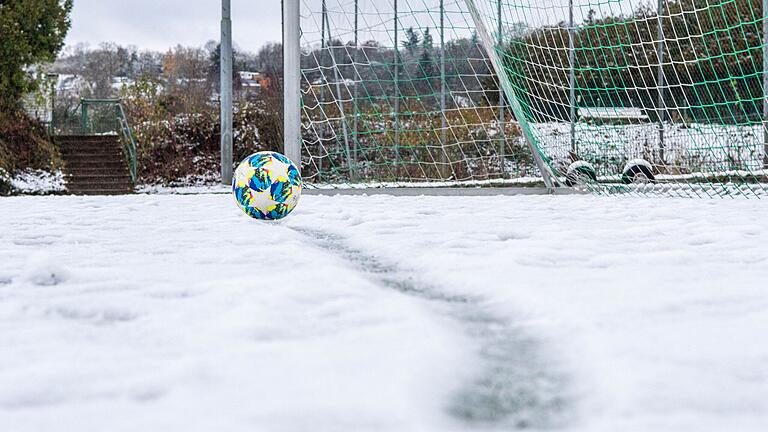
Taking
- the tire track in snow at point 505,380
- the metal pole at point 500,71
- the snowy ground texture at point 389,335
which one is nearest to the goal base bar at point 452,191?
the metal pole at point 500,71

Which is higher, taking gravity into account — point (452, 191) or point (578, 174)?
point (578, 174)

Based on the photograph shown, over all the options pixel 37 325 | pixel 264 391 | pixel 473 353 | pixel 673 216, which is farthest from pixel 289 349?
pixel 673 216

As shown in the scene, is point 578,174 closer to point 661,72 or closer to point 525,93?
point 525,93

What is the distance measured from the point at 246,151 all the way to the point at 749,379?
14.1m

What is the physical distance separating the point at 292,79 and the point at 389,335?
20.0 ft

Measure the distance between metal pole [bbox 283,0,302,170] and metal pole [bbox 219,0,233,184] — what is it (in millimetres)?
5307

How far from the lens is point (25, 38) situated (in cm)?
1312

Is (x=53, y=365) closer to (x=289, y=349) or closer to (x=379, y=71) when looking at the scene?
(x=289, y=349)

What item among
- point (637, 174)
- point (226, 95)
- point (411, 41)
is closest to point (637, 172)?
point (637, 174)

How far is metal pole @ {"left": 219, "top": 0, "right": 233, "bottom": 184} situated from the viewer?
12.5 m

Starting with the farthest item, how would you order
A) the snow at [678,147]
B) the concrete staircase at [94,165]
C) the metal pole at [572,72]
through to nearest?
the concrete staircase at [94,165], the snow at [678,147], the metal pole at [572,72]

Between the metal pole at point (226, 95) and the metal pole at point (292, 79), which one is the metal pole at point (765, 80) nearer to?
the metal pole at point (292, 79)

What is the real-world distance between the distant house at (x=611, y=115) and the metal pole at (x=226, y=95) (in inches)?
262

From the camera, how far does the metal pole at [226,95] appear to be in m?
12.5
